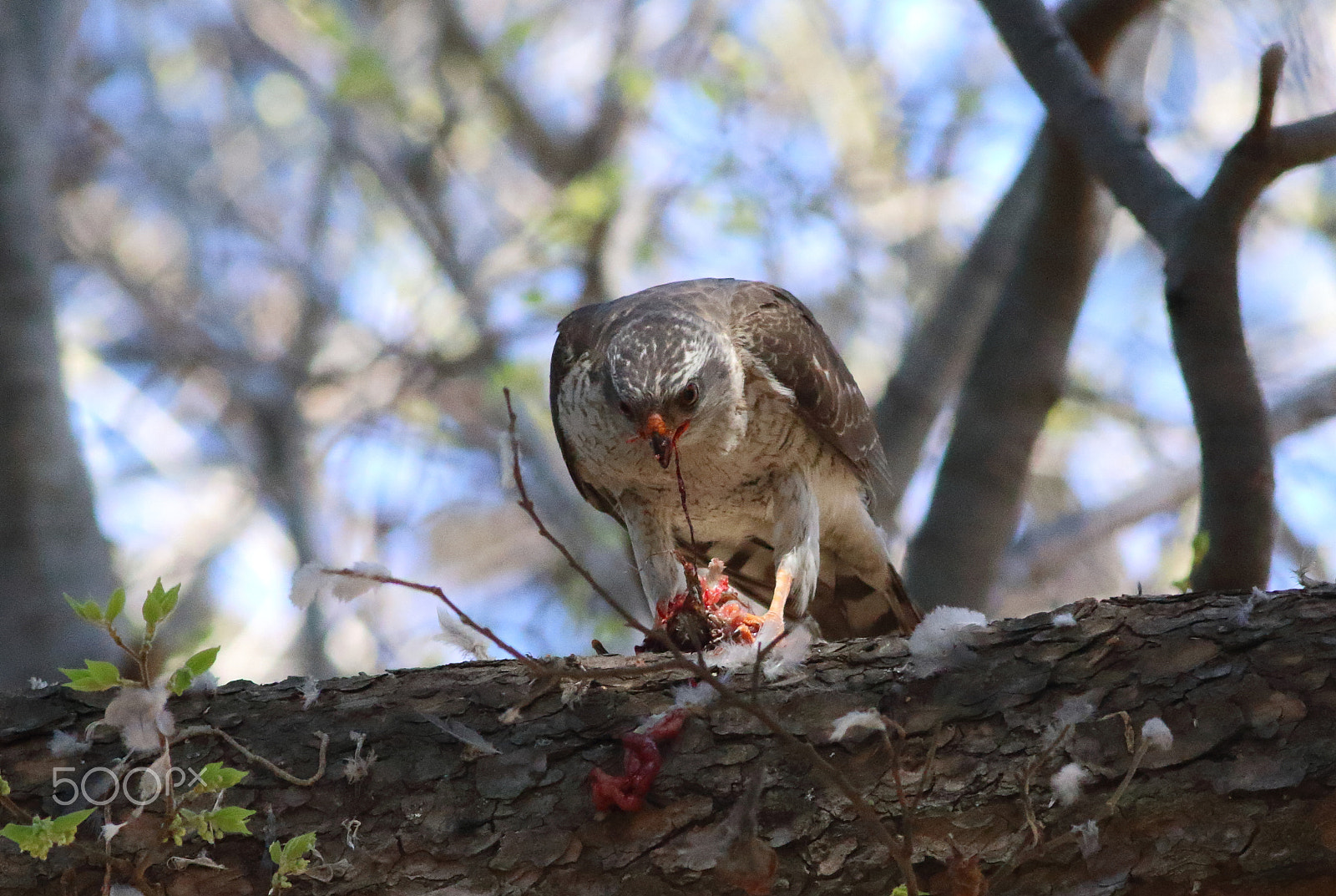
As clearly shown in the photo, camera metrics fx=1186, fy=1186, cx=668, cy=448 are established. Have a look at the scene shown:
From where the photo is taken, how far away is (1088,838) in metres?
2.40

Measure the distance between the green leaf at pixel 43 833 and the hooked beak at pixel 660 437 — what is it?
1949 mm

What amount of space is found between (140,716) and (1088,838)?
6.43ft

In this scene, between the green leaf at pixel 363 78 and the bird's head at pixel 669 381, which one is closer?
the bird's head at pixel 669 381

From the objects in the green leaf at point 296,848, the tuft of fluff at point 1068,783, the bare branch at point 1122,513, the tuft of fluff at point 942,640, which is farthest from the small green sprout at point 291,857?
the bare branch at point 1122,513

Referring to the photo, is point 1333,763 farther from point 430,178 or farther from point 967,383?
point 430,178

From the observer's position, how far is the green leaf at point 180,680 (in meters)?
2.26

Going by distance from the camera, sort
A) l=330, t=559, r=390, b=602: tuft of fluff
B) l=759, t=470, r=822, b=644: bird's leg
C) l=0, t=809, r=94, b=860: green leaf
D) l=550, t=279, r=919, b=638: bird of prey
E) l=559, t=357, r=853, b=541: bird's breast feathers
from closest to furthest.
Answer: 1. l=0, t=809, r=94, b=860: green leaf
2. l=330, t=559, r=390, b=602: tuft of fluff
3. l=550, t=279, r=919, b=638: bird of prey
4. l=559, t=357, r=853, b=541: bird's breast feathers
5. l=759, t=470, r=822, b=644: bird's leg

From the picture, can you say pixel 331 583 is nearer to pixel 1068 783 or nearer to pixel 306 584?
pixel 306 584

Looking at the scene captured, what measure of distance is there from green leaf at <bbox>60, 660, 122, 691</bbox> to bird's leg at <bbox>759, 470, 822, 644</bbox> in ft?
7.45

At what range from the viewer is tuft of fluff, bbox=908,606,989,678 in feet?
8.89

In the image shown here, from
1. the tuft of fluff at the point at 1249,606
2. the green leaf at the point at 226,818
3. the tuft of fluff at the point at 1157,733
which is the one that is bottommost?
the tuft of fluff at the point at 1157,733

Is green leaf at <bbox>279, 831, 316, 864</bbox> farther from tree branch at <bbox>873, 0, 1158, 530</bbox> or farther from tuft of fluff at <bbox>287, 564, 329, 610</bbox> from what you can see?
tree branch at <bbox>873, 0, 1158, 530</bbox>

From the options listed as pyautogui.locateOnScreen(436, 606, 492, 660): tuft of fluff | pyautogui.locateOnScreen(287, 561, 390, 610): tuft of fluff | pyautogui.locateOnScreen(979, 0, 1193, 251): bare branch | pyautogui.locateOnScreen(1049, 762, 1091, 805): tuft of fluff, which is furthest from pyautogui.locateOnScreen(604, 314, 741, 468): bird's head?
pyautogui.locateOnScreen(1049, 762, 1091, 805): tuft of fluff

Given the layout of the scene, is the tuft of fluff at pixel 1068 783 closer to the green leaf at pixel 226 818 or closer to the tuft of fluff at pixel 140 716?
the green leaf at pixel 226 818
